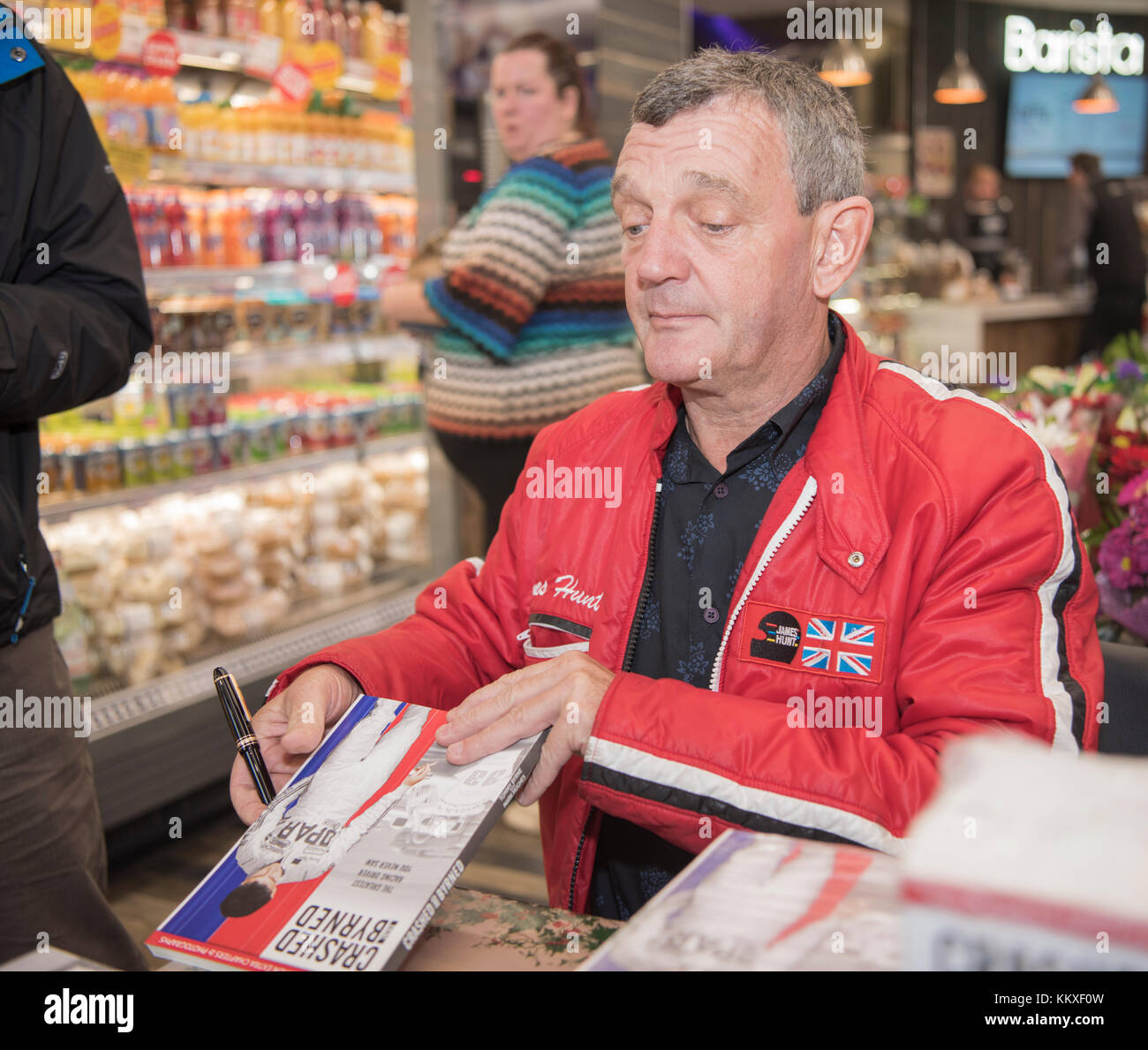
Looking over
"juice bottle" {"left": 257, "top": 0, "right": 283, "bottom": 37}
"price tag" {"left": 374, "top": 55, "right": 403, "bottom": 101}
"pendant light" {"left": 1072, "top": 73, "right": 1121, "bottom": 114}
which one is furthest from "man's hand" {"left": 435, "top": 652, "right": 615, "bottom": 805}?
"pendant light" {"left": 1072, "top": 73, "right": 1121, "bottom": 114}

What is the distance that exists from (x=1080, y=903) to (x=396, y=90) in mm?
4504

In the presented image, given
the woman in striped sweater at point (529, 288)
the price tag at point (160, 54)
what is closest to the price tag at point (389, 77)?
the price tag at point (160, 54)

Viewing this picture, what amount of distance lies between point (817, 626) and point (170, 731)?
2393 mm

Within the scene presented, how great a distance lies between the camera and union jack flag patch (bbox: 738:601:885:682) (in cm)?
122

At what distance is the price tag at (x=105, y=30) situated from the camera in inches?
127

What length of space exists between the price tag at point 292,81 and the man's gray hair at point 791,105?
2.91 m

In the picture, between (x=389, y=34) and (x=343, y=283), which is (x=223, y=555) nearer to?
(x=343, y=283)

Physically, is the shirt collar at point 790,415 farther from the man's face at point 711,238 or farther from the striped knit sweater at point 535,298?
the striped knit sweater at point 535,298

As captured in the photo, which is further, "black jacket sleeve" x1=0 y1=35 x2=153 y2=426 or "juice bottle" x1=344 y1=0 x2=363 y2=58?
"juice bottle" x1=344 y1=0 x2=363 y2=58

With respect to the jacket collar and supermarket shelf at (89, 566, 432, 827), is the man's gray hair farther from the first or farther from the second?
supermarket shelf at (89, 566, 432, 827)

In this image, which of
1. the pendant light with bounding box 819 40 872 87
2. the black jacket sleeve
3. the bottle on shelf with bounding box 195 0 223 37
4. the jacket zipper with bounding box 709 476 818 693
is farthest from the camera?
the pendant light with bounding box 819 40 872 87

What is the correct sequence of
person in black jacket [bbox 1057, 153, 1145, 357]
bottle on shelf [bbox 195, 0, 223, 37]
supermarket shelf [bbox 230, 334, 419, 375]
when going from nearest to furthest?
1. bottle on shelf [bbox 195, 0, 223, 37]
2. supermarket shelf [bbox 230, 334, 419, 375]
3. person in black jacket [bbox 1057, 153, 1145, 357]

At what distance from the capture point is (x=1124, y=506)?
1940mm
